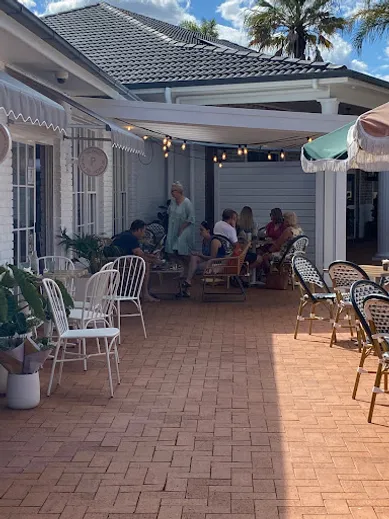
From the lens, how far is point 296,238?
1175 centimetres

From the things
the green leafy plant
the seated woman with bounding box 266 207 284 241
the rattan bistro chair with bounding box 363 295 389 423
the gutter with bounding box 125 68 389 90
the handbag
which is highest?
the gutter with bounding box 125 68 389 90

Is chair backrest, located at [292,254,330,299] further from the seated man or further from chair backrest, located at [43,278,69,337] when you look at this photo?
chair backrest, located at [43,278,69,337]

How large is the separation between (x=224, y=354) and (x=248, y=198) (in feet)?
26.7

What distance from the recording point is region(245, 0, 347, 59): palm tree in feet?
106

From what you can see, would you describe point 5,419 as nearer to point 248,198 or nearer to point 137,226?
point 137,226

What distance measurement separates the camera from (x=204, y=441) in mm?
5027

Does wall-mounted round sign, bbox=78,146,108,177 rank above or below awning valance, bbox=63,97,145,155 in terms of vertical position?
below

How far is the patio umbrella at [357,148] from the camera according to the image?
18.1ft

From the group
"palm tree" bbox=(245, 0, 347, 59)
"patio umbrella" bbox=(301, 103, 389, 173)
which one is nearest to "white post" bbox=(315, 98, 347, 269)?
"patio umbrella" bbox=(301, 103, 389, 173)

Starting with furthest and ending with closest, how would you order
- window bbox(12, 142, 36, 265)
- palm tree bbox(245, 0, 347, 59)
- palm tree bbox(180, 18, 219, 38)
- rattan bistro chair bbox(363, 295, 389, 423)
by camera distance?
palm tree bbox(180, 18, 219, 38) → palm tree bbox(245, 0, 347, 59) → window bbox(12, 142, 36, 265) → rattan bistro chair bbox(363, 295, 389, 423)

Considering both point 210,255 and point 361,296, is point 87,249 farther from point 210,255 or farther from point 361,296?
point 361,296

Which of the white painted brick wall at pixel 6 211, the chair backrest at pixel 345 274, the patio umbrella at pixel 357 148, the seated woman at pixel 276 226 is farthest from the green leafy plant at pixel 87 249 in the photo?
the seated woman at pixel 276 226

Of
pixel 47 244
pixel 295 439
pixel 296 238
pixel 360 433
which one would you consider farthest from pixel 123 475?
pixel 296 238

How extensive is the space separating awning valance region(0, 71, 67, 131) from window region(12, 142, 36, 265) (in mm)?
2074
